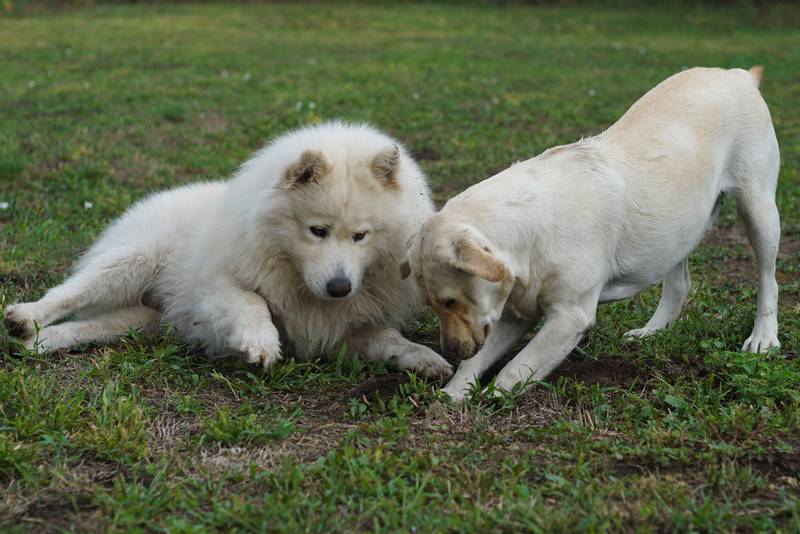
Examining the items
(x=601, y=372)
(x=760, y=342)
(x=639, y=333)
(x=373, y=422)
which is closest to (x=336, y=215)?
(x=373, y=422)

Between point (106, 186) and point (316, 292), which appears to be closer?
point (316, 292)

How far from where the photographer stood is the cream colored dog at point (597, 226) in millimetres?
3766

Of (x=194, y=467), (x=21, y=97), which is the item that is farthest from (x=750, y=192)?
(x=21, y=97)

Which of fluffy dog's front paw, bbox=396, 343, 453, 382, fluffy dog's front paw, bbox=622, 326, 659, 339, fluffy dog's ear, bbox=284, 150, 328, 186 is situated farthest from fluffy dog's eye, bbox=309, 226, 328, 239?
fluffy dog's front paw, bbox=622, 326, 659, 339

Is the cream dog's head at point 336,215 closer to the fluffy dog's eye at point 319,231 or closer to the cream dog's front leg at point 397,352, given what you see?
the fluffy dog's eye at point 319,231

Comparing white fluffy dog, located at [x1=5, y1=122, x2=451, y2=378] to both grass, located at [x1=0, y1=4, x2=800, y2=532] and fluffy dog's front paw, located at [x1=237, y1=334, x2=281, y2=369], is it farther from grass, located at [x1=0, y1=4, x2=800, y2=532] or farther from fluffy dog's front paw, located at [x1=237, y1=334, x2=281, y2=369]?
grass, located at [x1=0, y1=4, x2=800, y2=532]

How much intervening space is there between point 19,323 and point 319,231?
1.46 metres

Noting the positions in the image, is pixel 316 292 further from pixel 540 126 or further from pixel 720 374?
pixel 540 126

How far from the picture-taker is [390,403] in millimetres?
3773

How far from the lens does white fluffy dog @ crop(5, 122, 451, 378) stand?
4141mm

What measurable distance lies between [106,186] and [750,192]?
16.1ft

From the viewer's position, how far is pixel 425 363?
422 cm

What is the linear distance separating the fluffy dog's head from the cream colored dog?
35cm

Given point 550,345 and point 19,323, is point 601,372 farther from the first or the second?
point 19,323
